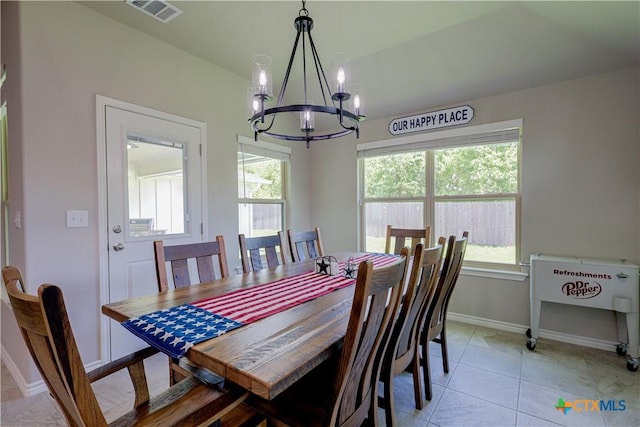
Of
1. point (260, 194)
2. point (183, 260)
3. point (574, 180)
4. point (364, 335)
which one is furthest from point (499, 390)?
point (260, 194)

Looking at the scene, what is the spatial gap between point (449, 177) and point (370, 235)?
3.83ft

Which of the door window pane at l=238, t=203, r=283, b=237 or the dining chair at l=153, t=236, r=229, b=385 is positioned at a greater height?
the door window pane at l=238, t=203, r=283, b=237

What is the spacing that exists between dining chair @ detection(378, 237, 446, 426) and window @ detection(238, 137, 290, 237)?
7.46ft

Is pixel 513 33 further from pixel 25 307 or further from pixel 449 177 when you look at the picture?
pixel 25 307

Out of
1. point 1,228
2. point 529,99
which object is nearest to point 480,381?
point 529,99

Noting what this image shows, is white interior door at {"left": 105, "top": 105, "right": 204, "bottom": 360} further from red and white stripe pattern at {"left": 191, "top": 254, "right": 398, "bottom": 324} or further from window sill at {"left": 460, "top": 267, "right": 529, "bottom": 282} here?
window sill at {"left": 460, "top": 267, "right": 529, "bottom": 282}

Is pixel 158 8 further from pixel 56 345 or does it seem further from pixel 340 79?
pixel 56 345

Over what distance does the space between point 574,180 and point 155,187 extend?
3634 millimetres

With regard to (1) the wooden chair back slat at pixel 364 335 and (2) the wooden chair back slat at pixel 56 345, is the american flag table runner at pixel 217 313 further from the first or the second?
(1) the wooden chair back slat at pixel 364 335

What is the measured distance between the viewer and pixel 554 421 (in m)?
1.74

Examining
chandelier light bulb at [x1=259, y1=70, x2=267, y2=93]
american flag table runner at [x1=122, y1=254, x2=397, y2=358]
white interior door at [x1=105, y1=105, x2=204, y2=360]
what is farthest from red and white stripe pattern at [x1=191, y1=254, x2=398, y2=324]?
white interior door at [x1=105, y1=105, x2=204, y2=360]

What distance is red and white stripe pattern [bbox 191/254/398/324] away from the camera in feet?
4.36

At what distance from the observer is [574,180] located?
265cm

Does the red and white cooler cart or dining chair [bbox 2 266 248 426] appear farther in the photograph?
the red and white cooler cart
